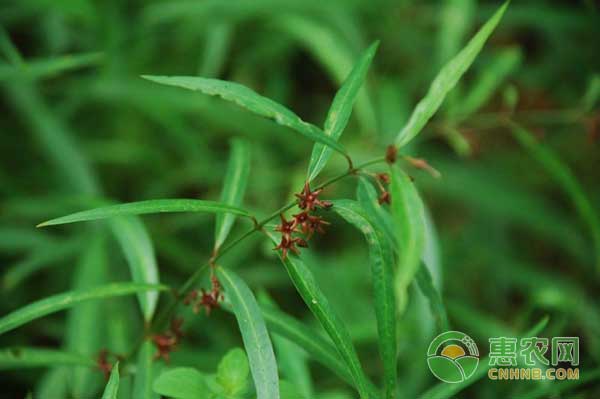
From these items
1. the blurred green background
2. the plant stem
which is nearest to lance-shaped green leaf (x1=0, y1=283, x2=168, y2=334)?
the plant stem

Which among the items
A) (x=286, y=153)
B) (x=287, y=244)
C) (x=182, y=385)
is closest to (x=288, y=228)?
(x=287, y=244)

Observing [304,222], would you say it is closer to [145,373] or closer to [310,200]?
[310,200]

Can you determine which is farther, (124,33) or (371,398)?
(124,33)

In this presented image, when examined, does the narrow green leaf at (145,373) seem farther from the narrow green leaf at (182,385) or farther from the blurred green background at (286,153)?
the blurred green background at (286,153)

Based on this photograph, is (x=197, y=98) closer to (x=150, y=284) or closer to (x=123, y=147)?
(x=123, y=147)

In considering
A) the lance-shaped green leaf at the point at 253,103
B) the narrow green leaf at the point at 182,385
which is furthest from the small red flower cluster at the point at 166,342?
the lance-shaped green leaf at the point at 253,103

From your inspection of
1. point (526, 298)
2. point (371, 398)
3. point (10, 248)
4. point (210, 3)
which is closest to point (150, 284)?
point (371, 398)

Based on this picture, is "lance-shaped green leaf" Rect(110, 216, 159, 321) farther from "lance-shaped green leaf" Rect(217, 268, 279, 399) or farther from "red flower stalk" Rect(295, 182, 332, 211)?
"red flower stalk" Rect(295, 182, 332, 211)

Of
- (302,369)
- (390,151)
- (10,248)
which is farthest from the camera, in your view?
(10,248)
